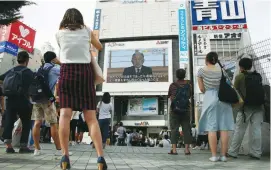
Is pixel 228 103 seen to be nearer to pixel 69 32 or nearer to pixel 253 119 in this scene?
pixel 253 119

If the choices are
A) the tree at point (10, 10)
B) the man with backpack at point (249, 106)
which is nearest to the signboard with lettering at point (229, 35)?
the man with backpack at point (249, 106)

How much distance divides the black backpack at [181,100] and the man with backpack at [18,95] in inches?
101

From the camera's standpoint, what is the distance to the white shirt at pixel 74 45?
2.64 metres

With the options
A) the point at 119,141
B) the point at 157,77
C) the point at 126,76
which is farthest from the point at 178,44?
the point at 119,141

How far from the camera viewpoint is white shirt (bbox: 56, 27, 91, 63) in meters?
2.64

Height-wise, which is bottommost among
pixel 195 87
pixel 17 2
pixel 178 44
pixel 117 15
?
pixel 17 2

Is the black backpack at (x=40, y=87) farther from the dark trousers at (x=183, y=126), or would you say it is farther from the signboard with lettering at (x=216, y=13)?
the signboard with lettering at (x=216, y=13)

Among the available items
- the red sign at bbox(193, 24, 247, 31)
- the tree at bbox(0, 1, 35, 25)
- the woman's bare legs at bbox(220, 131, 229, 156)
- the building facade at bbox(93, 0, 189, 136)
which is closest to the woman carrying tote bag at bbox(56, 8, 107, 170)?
the tree at bbox(0, 1, 35, 25)

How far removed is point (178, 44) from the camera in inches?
1564

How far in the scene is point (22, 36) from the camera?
33031 mm

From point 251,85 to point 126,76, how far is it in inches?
1353

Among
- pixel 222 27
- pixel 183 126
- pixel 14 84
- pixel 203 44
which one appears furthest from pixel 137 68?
pixel 14 84

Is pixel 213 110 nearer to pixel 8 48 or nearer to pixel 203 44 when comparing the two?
pixel 8 48

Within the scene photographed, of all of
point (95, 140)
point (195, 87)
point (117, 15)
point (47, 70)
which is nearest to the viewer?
point (95, 140)
